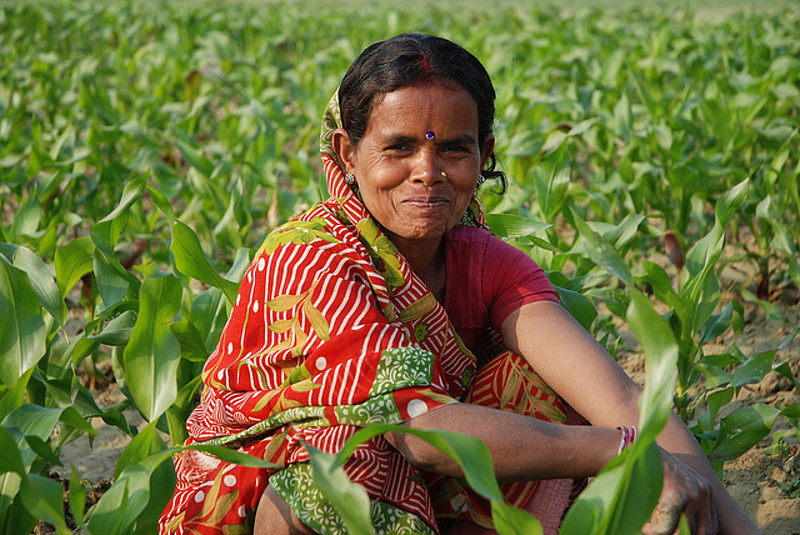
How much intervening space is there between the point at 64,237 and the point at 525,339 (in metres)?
2.60

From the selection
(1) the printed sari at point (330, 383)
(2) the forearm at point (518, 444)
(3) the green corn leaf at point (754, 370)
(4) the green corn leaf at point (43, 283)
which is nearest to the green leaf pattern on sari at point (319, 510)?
(1) the printed sari at point (330, 383)

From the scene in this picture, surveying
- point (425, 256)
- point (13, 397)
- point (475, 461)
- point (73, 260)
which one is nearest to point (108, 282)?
point (73, 260)

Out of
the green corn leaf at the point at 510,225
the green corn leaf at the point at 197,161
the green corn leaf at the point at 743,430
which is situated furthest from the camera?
the green corn leaf at the point at 197,161

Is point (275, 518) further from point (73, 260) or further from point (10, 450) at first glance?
point (73, 260)

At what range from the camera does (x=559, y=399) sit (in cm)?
161

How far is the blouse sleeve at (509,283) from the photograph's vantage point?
169 centimetres

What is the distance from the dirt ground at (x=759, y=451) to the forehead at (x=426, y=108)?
1174 millimetres

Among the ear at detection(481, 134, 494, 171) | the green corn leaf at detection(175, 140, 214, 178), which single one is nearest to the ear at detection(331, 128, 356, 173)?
the ear at detection(481, 134, 494, 171)

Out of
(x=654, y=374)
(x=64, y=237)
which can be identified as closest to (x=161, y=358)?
(x=654, y=374)

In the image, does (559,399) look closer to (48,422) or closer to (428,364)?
(428,364)

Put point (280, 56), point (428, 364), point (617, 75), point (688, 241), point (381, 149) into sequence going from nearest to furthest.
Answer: point (428, 364), point (381, 149), point (688, 241), point (617, 75), point (280, 56)

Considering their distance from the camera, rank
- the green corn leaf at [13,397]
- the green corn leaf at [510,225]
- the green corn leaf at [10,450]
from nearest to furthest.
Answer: the green corn leaf at [10,450], the green corn leaf at [13,397], the green corn leaf at [510,225]

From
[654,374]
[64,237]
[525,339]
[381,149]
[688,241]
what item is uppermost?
[381,149]

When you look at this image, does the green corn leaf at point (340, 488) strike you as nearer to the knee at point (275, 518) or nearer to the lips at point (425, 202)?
the knee at point (275, 518)
